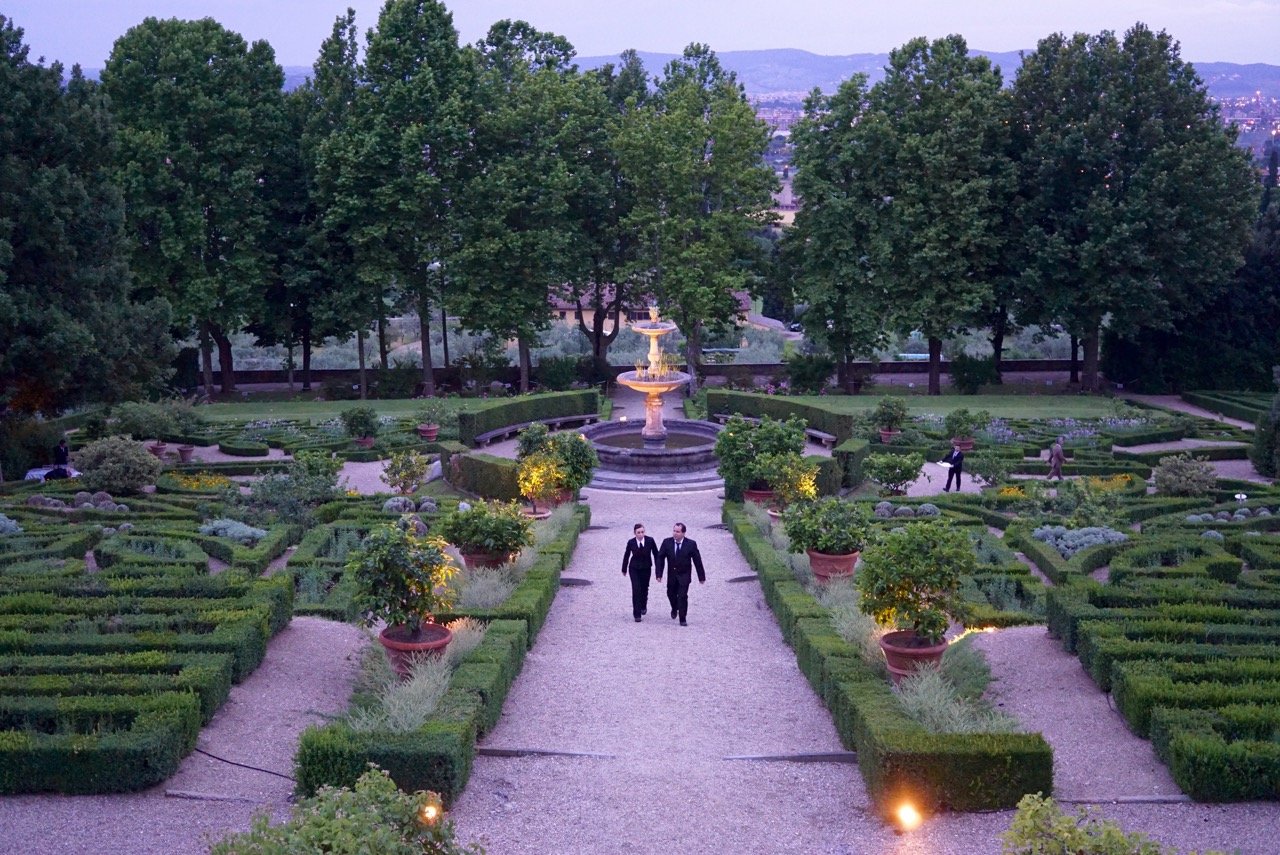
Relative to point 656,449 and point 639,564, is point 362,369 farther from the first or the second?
point 639,564

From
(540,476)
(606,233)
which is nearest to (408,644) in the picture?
(540,476)

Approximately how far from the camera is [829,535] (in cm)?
1584

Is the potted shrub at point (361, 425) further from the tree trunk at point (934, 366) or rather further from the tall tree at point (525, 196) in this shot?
the tree trunk at point (934, 366)

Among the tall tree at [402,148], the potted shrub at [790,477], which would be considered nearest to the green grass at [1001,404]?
the potted shrub at [790,477]

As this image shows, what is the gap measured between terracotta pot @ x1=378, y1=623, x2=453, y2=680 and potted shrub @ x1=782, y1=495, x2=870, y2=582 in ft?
17.3

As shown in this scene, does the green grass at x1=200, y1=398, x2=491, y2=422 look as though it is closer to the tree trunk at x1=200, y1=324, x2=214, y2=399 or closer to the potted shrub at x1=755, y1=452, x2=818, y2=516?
the tree trunk at x1=200, y1=324, x2=214, y2=399

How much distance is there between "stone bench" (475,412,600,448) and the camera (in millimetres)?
28266

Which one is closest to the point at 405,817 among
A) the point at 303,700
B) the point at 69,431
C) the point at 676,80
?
the point at 303,700

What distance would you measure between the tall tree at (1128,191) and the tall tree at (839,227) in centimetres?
434

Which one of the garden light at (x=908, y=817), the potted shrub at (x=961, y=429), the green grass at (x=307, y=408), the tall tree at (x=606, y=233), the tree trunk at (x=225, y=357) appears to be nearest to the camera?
the garden light at (x=908, y=817)

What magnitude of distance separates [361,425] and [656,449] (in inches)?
251

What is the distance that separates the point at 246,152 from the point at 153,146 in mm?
2839

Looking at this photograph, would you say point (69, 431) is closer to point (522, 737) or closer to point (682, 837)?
point (522, 737)

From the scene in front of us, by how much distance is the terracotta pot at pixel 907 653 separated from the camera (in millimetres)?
11750
